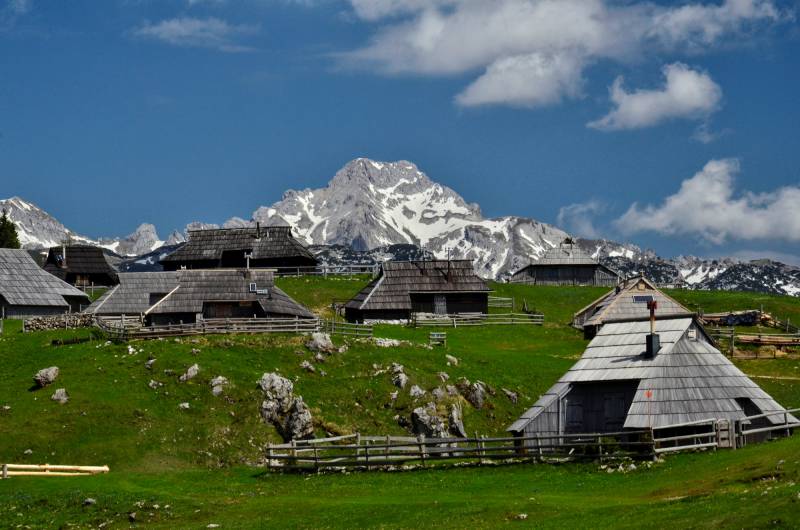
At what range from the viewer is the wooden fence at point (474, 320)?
8741 cm

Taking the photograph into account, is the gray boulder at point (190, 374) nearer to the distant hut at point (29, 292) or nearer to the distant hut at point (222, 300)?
the distant hut at point (222, 300)

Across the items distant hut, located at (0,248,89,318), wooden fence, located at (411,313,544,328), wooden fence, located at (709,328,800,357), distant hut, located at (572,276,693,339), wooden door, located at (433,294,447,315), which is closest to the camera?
wooden fence, located at (709,328,800,357)

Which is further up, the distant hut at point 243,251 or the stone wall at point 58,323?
the distant hut at point 243,251

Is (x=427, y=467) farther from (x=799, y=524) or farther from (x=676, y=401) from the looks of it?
(x=799, y=524)

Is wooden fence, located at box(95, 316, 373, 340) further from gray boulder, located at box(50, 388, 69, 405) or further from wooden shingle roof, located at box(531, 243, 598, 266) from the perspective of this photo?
wooden shingle roof, located at box(531, 243, 598, 266)

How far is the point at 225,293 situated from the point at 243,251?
3283cm

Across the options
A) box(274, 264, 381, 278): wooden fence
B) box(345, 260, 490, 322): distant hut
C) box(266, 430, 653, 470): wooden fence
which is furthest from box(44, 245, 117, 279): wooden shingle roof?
box(266, 430, 653, 470): wooden fence

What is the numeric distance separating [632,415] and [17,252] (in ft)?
195

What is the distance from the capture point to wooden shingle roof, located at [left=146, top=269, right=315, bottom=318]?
79.2m

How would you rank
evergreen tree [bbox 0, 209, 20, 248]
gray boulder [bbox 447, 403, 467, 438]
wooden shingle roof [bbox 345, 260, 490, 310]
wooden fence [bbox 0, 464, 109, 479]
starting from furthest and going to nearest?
evergreen tree [bbox 0, 209, 20, 248], wooden shingle roof [bbox 345, 260, 490, 310], gray boulder [bbox 447, 403, 467, 438], wooden fence [bbox 0, 464, 109, 479]

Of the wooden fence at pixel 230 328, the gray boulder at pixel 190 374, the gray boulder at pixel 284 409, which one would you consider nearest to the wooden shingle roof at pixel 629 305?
the wooden fence at pixel 230 328

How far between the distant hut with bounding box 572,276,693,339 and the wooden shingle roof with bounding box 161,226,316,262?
3165cm

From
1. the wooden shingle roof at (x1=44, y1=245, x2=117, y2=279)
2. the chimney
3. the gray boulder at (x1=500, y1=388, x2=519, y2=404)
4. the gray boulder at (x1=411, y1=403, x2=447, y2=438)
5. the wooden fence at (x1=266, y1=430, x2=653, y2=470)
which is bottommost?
the wooden fence at (x1=266, y1=430, x2=653, y2=470)

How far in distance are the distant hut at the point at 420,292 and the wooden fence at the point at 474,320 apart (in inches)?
80.8
